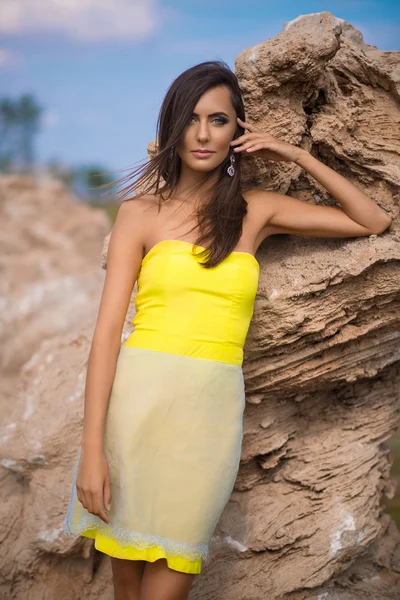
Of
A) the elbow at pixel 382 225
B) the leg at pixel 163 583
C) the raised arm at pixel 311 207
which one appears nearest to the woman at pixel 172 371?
the leg at pixel 163 583

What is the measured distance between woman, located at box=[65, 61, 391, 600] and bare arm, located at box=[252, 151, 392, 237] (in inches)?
6.3

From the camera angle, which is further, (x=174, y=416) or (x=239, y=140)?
(x=239, y=140)

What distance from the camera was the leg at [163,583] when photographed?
94.5 inches

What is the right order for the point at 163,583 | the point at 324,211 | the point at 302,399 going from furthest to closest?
the point at 302,399 → the point at 324,211 → the point at 163,583

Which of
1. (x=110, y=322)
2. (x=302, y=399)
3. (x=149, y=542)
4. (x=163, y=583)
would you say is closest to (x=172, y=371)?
(x=110, y=322)

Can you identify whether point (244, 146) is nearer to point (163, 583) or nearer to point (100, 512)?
point (100, 512)

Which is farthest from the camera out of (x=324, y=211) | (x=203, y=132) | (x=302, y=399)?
(x=302, y=399)

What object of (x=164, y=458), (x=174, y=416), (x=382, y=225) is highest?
(x=382, y=225)

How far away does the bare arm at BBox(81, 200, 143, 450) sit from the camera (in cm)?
242

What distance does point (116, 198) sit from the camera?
8.87ft

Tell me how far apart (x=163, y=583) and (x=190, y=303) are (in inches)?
36.4

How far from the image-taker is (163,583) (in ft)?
7.88

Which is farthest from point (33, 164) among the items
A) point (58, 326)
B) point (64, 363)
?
point (64, 363)

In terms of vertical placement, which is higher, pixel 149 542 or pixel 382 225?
pixel 382 225
